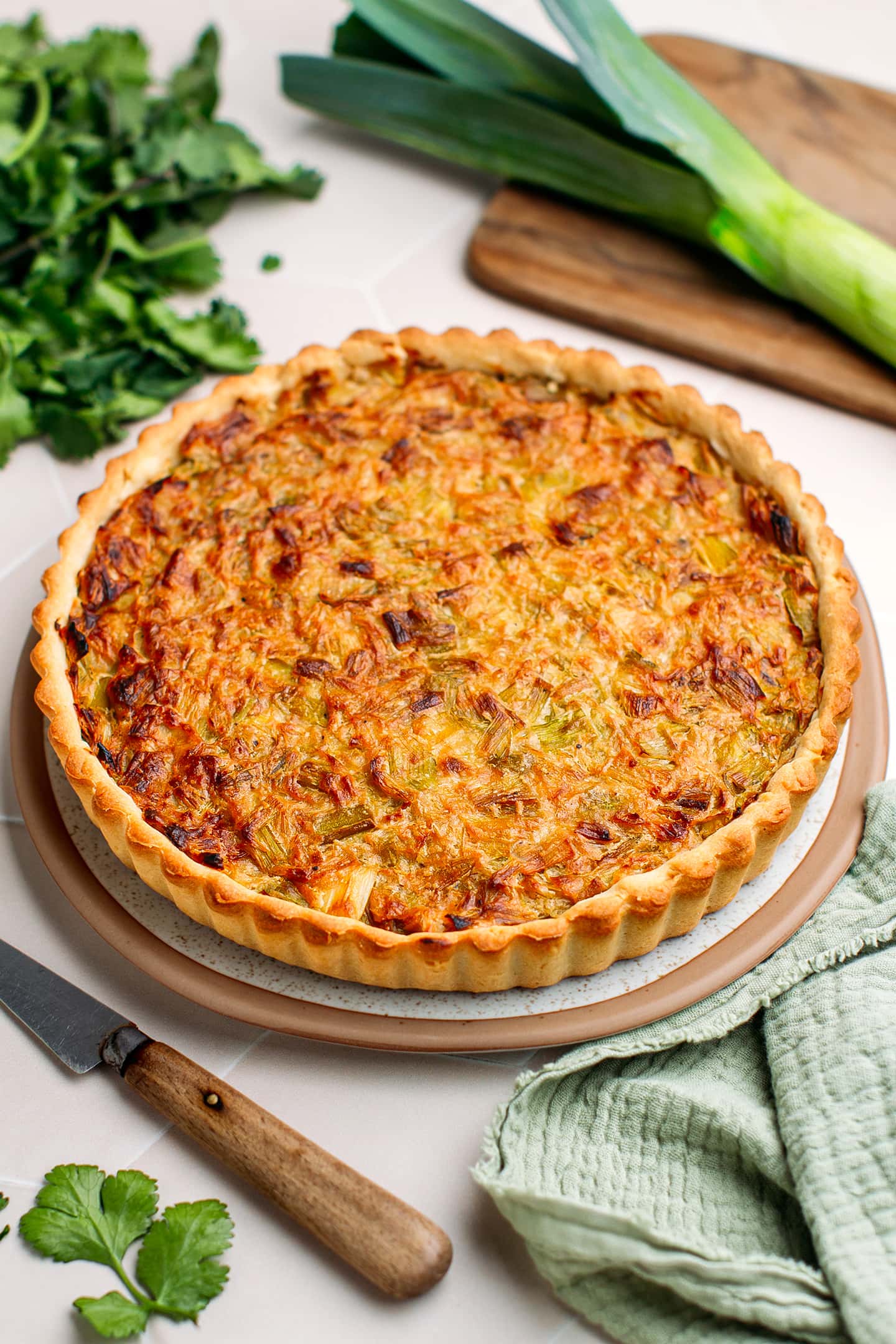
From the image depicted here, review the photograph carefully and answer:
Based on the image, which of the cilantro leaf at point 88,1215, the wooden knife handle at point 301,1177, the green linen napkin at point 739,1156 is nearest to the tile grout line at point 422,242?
the green linen napkin at point 739,1156

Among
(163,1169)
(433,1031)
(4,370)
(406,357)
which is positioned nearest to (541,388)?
(406,357)

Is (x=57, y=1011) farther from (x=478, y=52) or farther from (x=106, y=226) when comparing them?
(x=478, y=52)

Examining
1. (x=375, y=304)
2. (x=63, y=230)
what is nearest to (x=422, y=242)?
(x=375, y=304)

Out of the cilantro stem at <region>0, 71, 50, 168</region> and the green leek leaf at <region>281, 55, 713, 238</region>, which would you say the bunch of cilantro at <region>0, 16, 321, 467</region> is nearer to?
the cilantro stem at <region>0, 71, 50, 168</region>

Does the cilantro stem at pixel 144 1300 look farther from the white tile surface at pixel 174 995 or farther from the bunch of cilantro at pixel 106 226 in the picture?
the bunch of cilantro at pixel 106 226

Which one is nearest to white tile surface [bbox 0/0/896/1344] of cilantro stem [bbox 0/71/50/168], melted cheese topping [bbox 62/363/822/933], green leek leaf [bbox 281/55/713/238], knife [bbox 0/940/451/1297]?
knife [bbox 0/940/451/1297]

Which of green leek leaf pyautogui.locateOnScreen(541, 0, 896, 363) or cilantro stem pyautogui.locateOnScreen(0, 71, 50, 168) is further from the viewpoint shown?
cilantro stem pyautogui.locateOnScreen(0, 71, 50, 168)

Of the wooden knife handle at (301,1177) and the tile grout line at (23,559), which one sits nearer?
the wooden knife handle at (301,1177)

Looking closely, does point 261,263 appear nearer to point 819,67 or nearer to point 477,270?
point 477,270

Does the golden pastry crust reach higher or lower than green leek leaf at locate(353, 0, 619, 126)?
lower
